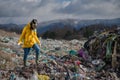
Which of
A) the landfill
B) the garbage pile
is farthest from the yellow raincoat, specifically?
the garbage pile

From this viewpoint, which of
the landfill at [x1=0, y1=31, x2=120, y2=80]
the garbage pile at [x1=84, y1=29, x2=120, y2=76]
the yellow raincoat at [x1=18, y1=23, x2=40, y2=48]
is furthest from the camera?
the garbage pile at [x1=84, y1=29, x2=120, y2=76]

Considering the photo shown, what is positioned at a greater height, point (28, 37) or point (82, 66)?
point (28, 37)

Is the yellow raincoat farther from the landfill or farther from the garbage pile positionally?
the garbage pile

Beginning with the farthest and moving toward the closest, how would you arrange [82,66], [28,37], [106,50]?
1. [106,50]
2. [82,66]
3. [28,37]

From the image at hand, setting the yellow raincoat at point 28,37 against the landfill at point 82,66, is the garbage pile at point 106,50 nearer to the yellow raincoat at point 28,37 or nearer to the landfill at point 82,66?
the landfill at point 82,66

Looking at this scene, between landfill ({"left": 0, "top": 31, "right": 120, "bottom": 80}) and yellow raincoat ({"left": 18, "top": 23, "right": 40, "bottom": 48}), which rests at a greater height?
yellow raincoat ({"left": 18, "top": 23, "right": 40, "bottom": 48})

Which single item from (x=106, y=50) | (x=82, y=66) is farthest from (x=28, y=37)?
(x=106, y=50)

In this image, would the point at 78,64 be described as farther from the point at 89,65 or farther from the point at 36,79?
the point at 36,79

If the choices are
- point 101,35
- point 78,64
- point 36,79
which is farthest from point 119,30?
point 36,79

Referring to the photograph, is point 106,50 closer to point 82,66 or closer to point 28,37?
point 82,66

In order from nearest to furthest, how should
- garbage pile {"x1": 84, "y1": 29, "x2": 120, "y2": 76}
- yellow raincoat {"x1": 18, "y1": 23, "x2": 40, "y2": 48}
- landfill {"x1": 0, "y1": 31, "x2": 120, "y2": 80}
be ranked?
landfill {"x1": 0, "y1": 31, "x2": 120, "y2": 80} → yellow raincoat {"x1": 18, "y1": 23, "x2": 40, "y2": 48} → garbage pile {"x1": 84, "y1": 29, "x2": 120, "y2": 76}

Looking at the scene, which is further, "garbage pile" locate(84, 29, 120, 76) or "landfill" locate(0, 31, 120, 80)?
"garbage pile" locate(84, 29, 120, 76)

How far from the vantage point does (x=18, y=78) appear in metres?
9.78

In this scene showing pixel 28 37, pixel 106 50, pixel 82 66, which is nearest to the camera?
pixel 28 37
